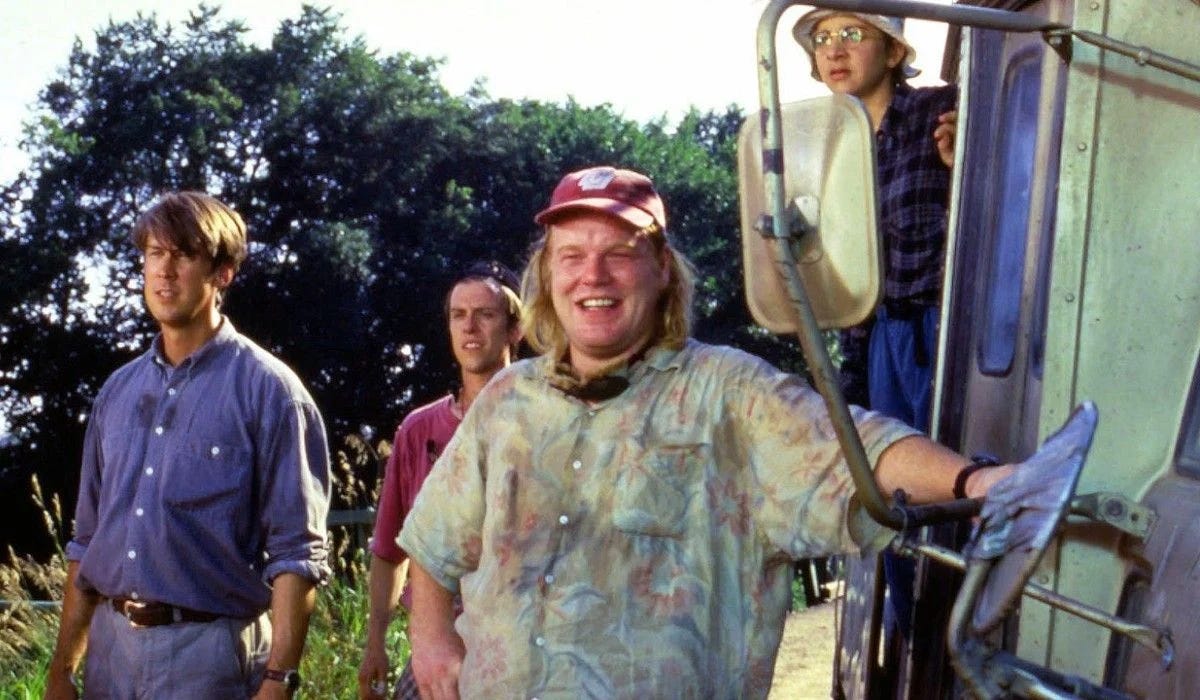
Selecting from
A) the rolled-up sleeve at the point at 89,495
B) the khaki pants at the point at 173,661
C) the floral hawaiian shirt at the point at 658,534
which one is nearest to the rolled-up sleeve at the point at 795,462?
the floral hawaiian shirt at the point at 658,534

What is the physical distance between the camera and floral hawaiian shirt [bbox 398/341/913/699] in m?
3.08

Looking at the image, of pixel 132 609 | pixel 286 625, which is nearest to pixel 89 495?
pixel 132 609

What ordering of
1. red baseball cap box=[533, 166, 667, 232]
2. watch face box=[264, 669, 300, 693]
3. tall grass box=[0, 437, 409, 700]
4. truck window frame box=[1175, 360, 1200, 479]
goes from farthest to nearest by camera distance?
tall grass box=[0, 437, 409, 700]
watch face box=[264, 669, 300, 693]
red baseball cap box=[533, 166, 667, 232]
truck window frame box=[1175, 360, 1200, 479]

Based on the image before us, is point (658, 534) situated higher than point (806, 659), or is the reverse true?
point (658, 534)

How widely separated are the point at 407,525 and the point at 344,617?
17.5 feet

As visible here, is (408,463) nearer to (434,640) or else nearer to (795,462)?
(434,640)

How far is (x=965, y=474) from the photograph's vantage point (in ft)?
8.59

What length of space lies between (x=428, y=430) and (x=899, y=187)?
6.22 feet

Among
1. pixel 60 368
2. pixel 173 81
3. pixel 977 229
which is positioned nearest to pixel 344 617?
pixel 977 229

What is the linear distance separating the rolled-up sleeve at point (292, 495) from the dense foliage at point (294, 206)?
30.6m

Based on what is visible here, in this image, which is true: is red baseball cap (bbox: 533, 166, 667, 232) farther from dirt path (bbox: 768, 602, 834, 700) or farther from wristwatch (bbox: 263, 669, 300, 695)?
dirt path (bbox: 768, 602, 834, 700)

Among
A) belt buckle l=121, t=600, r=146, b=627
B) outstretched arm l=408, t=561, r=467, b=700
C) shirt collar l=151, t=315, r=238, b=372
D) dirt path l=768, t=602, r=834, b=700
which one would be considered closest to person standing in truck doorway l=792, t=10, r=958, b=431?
outstretched arm l=408, t=561, r=467, b=700

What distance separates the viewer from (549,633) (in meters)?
3.16

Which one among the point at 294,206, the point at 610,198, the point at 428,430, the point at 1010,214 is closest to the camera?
the point at 1010,214
